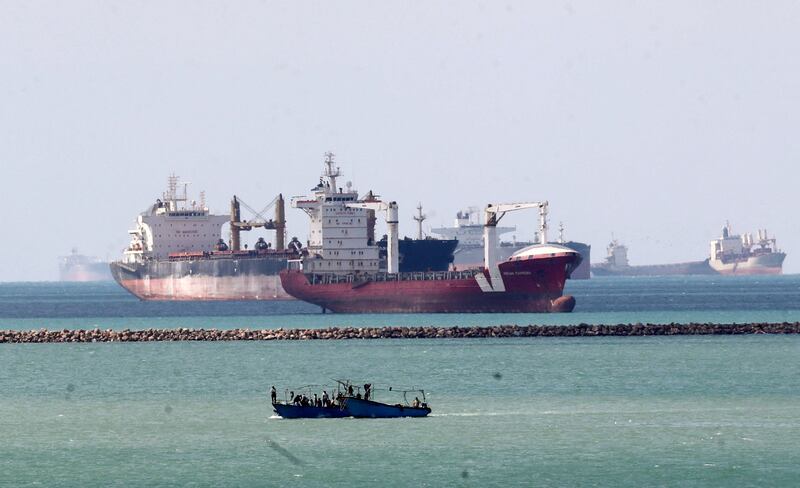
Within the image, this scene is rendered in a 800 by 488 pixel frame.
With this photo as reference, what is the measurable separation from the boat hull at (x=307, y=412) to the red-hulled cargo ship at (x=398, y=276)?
62551 mm

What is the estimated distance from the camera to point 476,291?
11050 centimetres

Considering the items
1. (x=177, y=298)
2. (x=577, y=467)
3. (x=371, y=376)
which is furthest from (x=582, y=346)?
(x=177, y=298)

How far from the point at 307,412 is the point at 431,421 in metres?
3.96

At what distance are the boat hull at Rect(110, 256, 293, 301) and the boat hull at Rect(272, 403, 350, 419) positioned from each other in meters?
92.9

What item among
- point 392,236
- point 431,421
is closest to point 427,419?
point 431,421

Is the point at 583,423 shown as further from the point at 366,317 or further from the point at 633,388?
the point at 366,317

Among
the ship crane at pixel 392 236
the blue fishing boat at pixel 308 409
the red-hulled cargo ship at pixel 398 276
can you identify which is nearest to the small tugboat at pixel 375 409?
the blue fishing boat at pixel 308 409

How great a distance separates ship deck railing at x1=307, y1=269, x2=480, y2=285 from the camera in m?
112

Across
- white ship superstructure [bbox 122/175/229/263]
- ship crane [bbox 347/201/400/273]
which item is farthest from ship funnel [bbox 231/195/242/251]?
ship crane [bbox 347/201/400/273]

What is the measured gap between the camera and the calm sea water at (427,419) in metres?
37.1

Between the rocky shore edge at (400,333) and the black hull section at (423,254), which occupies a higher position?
the black hull section at (423,254)

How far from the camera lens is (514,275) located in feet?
359

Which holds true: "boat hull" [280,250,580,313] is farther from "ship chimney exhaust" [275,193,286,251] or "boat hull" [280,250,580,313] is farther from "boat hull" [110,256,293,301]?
"ship chimney exhaust" [275,193,286,251]

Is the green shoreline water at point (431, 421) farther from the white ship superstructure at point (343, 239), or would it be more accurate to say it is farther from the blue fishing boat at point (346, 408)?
the white ship superstructure at point (343, 239)
